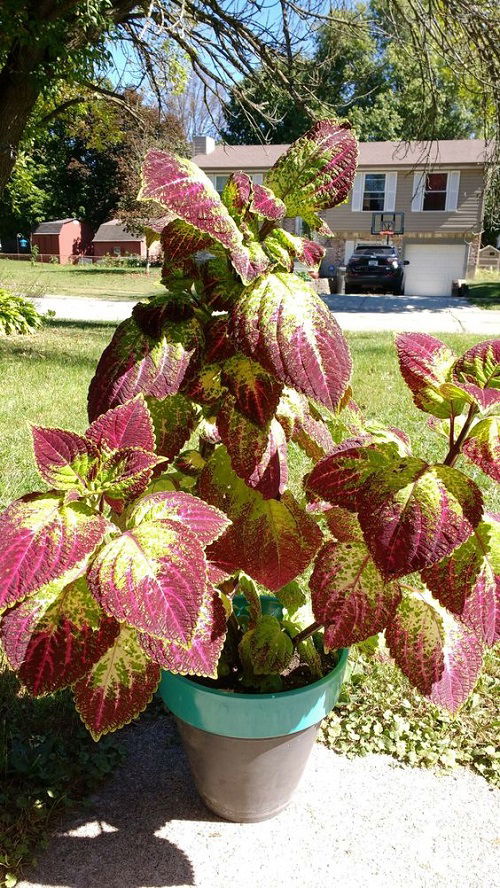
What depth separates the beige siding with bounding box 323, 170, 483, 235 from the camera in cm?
2575

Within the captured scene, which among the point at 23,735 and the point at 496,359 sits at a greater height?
the point at 496,359

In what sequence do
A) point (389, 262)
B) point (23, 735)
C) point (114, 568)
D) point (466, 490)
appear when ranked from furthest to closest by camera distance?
point (389, 262)
point (23, 735)
point (466, 490)
point (114, 568)

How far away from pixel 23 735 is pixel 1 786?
0.17m

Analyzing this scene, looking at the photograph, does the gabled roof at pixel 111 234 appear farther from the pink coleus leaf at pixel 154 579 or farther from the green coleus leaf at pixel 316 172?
the pink coleus leaf at pixel 154 579

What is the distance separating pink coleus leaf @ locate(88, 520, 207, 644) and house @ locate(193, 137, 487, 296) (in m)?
25.4

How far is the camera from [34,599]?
1.07 metres

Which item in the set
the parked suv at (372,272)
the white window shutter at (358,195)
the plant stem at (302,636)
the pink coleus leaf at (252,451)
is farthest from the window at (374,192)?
the pink coleus leaf at (252,451)

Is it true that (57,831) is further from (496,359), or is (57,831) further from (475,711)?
(496,359)

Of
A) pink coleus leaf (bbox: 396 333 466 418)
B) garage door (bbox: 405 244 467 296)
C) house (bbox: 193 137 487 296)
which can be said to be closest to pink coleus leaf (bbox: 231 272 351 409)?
pink coleus leaf (bbox: 396 333 466 418)

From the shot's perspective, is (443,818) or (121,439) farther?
(443,818)

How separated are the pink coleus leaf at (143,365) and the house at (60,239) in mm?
34695

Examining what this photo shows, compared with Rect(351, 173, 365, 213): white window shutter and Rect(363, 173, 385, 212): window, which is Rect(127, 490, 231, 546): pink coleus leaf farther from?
Rect(363, 173, 385, 212): window

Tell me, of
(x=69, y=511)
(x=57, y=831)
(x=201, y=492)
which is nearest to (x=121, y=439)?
(x=69, y=511)

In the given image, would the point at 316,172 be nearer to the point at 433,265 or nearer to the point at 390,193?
the point at 433,265
